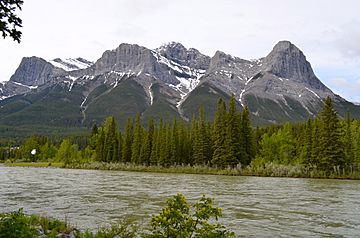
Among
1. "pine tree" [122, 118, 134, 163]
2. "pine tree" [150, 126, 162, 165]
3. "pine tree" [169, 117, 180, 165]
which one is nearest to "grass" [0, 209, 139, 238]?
"pine tree" [169, 117, 180, 165]

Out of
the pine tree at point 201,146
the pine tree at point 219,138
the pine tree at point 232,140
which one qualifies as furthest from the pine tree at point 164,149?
the pine tree at point 232,140

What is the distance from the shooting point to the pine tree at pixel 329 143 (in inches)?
2432

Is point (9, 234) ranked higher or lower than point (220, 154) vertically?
lower

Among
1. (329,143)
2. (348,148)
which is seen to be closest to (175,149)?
(348,148)

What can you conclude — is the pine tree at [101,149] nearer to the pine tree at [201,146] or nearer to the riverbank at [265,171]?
the riverbank at [265,171]

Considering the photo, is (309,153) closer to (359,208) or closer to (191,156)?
(191,156)

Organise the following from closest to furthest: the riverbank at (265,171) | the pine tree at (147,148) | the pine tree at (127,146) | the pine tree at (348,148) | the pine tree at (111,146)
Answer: the riverbank at (265,171) < the pine tree at (348,148) < the pine tree at (147,148) < the pine tree at (127,146) < the pine tree at (111,146)

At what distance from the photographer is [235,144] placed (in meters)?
75.8

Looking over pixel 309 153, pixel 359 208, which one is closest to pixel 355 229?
pixel 359 208

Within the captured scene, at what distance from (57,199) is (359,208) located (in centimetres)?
1952

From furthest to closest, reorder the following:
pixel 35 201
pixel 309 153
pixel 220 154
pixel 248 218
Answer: pixel 220 154 < pixel 309 153 < pixel 35 201 < pixel 248 218

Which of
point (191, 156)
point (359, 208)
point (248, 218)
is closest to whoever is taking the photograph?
point (248, 218)

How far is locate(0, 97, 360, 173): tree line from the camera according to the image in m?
63.9

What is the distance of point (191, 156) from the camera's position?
9050 centimetres
